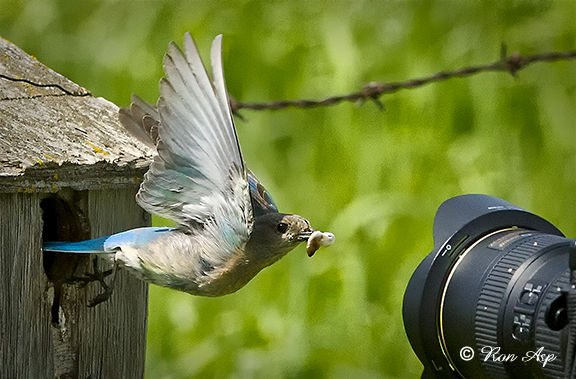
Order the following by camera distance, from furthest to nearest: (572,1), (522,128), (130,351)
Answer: (572,1)
(522,128)
(130,351)

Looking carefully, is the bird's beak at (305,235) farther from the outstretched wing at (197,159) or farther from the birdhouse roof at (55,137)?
the birdhouse roof at (55,137)

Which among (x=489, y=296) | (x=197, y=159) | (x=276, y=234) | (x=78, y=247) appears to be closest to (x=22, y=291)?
(x=78, y=247)

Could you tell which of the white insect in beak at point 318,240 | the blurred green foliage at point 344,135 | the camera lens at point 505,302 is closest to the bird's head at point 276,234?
the white insect in beak at point 318,240

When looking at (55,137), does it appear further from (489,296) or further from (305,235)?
(489,296)

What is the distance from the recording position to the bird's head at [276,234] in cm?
240

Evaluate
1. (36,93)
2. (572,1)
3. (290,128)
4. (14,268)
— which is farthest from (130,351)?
(572,1)

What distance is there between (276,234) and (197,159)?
0.32 m

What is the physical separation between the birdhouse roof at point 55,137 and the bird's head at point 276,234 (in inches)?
14.3

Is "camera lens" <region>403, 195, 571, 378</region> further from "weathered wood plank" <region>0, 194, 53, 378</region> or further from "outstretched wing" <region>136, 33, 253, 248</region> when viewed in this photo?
"weathered wood plank" <region>0, 194, 53, 378</region>

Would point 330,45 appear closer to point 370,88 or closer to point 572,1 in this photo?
point 572,1

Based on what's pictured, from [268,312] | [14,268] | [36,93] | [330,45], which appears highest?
[330,45]

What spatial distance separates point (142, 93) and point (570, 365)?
353cm

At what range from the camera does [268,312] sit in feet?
14.5

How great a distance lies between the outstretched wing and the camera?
213cm
